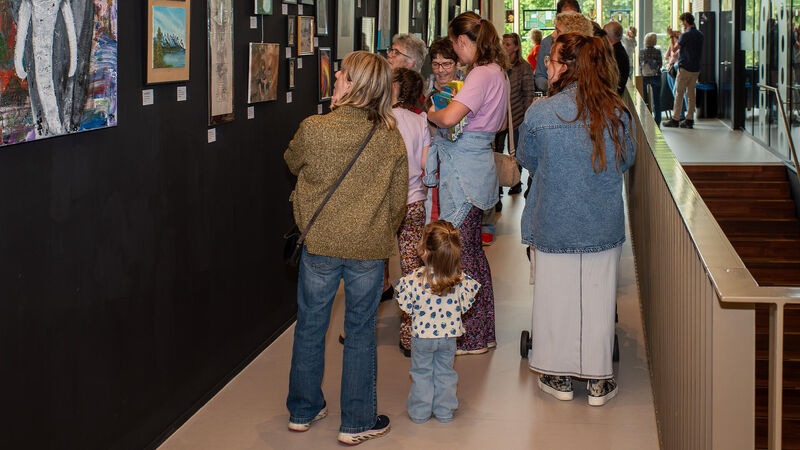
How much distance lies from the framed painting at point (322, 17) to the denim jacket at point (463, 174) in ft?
6.19

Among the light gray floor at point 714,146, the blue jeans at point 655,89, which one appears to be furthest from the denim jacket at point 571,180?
the blue jeans at point 655,89

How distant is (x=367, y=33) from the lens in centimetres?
867

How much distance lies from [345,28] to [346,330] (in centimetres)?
400

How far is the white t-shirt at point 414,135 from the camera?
5.31m

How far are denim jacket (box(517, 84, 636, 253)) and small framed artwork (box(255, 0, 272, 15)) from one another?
5.69 ft

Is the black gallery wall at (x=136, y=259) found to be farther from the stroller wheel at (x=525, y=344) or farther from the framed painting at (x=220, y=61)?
the stroller wheel at (x=525, y=344)

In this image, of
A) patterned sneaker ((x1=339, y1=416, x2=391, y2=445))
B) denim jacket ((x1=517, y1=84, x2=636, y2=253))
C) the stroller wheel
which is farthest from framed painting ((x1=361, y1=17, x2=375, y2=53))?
patterned sneaker ((x1=339, y1=416, x2=391, y2=445))

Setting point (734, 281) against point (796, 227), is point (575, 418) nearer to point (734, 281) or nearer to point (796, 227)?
point (734, 281)

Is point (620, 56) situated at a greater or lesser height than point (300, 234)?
greater

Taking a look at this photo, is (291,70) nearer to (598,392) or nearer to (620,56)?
(598,392)

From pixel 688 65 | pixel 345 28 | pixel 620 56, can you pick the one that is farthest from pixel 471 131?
pixel 688 65

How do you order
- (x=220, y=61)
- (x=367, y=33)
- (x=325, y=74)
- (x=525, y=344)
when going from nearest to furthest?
(x=220, y=61) < (x=525, y=344) < (x=325, y=74) < (x=367, y=33)

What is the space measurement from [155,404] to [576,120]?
2.47 m

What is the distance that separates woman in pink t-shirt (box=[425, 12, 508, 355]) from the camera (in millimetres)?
5383
